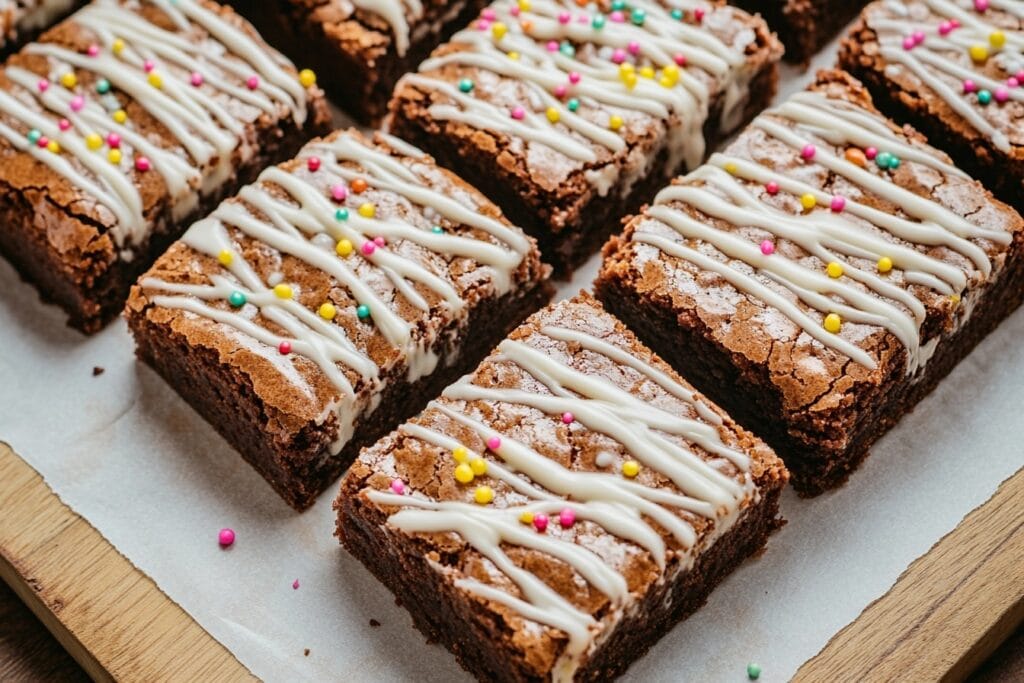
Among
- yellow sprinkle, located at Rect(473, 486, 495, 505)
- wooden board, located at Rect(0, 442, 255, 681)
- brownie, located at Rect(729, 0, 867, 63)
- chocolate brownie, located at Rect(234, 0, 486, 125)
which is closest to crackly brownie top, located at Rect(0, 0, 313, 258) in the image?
chocolate brownie, located at Rect(234, 0, 486, 125)

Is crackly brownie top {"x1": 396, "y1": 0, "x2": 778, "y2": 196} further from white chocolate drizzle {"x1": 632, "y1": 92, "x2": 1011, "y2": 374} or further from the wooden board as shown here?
the wooden board

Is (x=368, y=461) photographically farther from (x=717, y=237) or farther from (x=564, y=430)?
(x=717, y=237)

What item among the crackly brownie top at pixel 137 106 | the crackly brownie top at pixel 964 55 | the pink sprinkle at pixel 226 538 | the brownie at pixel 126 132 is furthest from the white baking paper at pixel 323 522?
the crackly brownie top at pixel 964 55

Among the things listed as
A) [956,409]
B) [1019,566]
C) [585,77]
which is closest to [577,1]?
[585,77]

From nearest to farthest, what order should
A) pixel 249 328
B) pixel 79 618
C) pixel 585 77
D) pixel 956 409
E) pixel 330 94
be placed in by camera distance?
pixel 79 618 < pixel 249 328 < pixel 956 409 < pixel 585 77 < pixel 330 94

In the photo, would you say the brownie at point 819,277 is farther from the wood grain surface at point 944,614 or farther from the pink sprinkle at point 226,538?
the pink sprinkle at point 226,538

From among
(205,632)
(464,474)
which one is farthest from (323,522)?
(464,474)
